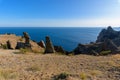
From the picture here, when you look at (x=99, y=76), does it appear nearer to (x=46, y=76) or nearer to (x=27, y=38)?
(x=46, y=76)

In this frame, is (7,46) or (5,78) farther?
(7,46)

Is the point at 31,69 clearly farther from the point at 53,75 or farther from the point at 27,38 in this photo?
the point at 27,38

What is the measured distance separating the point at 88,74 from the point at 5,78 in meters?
4.85

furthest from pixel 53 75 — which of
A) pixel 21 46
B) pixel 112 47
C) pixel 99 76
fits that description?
pixel 112 47

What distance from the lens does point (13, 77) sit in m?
11.6

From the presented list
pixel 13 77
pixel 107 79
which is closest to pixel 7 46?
pixel 13 77

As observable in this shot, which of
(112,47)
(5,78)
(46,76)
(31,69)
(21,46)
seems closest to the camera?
(5,78)

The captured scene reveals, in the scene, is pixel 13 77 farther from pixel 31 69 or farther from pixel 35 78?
pixel 31 69

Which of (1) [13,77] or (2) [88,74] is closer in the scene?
(1) [13,77]

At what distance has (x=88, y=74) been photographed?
12328 millimetres

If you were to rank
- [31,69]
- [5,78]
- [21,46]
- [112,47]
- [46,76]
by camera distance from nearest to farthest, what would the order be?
[5,78] → [46,76] → [31,69] → [21,46] → [112,47]

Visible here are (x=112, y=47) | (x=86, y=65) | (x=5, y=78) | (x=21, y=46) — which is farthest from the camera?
(x=112, y=47)

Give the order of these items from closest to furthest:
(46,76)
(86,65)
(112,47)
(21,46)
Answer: (46,76) → (86,65) → (21,46) → (112,47)

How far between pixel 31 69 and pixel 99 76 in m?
4.55
